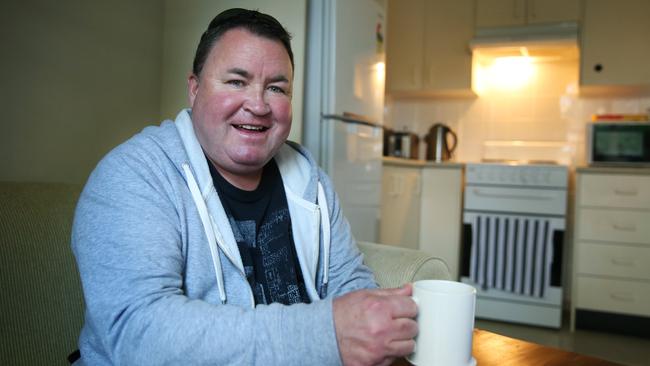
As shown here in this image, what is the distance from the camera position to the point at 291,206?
1.02 metres

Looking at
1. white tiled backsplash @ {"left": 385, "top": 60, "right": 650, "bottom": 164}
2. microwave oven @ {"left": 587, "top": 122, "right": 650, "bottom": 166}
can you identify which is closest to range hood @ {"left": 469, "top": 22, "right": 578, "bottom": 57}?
white tiled backsplash @ {"left": 385, "top": 60, "right": 650, "bottom": 164}

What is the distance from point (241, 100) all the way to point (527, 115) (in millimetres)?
3134

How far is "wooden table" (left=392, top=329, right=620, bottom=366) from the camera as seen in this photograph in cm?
64

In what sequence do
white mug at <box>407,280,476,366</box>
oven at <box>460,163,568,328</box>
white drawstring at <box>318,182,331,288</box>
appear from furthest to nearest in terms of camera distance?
1. oven at <box>460,163,568,328</box>
2. white drawstring at <box>318,182,331,288</box>
3. white mug at <box>407,280,476,366</box>

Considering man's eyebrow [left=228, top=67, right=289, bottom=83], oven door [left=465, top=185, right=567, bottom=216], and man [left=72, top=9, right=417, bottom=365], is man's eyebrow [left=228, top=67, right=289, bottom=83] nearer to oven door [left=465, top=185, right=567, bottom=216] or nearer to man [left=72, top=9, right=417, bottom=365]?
man [left=72, top=9, right=417, bottom=365]

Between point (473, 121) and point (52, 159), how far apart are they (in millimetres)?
2940

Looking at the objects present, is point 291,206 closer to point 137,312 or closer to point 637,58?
point 137,312

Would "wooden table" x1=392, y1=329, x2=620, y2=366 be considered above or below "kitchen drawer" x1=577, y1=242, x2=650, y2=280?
above

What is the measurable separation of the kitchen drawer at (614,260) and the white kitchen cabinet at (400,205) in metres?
0.99

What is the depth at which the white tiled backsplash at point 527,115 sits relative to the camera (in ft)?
11.3

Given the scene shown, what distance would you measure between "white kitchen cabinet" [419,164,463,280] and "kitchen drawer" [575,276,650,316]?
741mm

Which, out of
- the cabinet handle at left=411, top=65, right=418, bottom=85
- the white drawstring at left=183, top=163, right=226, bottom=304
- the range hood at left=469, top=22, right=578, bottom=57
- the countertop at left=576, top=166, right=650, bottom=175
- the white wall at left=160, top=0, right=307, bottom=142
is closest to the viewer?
the white drawstring at left=183, top=163, right=226, bottom=304

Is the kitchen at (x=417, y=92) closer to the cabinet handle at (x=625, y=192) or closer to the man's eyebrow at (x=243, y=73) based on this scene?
the cabinet handle at (x=625, y=192)

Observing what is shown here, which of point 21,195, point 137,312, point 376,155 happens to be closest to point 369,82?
point 376,155
